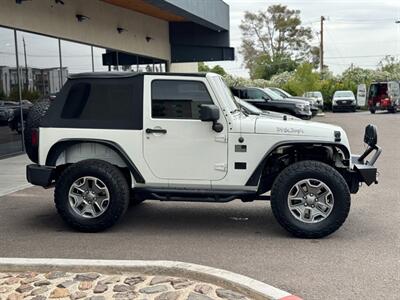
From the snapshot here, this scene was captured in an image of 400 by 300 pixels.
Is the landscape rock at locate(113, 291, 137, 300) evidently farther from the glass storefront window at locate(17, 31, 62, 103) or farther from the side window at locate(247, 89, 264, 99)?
the side window at locate(247, 89, 264, 99)

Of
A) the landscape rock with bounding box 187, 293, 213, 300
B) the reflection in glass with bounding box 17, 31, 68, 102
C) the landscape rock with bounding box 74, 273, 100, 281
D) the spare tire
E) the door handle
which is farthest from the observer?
the reflection in glass with bounding box 17, 31, 68, 102

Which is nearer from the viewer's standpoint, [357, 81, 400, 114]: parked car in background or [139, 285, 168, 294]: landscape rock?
[139, 285, 168, 294]: landscape rock

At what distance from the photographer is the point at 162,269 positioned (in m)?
4.75

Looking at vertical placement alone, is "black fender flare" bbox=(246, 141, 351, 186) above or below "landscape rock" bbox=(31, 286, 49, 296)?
above

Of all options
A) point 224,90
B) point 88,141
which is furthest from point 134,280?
point 224,90

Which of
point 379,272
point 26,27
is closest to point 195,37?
point 26,27

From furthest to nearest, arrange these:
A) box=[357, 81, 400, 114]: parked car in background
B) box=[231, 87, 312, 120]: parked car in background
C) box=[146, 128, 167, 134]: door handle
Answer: box=[357, 81, 400, 114]: parked car in background → box=[231, 87, 312, 120]: parked car in background → box=[146, 128, 167, 134]: door handle

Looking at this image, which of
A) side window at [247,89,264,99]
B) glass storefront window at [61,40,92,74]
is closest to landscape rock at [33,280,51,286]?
glass storefront window at [61,40,92,74]

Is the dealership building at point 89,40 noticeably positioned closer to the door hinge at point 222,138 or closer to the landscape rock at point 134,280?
the door hinge at point 222,138

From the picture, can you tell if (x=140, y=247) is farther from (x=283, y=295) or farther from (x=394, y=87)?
(x=394, y=87)

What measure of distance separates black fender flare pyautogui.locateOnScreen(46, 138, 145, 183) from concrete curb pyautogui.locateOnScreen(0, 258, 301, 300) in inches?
61.1

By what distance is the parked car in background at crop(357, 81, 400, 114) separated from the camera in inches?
1389

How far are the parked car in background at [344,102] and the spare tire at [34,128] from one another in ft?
113

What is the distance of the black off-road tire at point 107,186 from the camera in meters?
6.28
